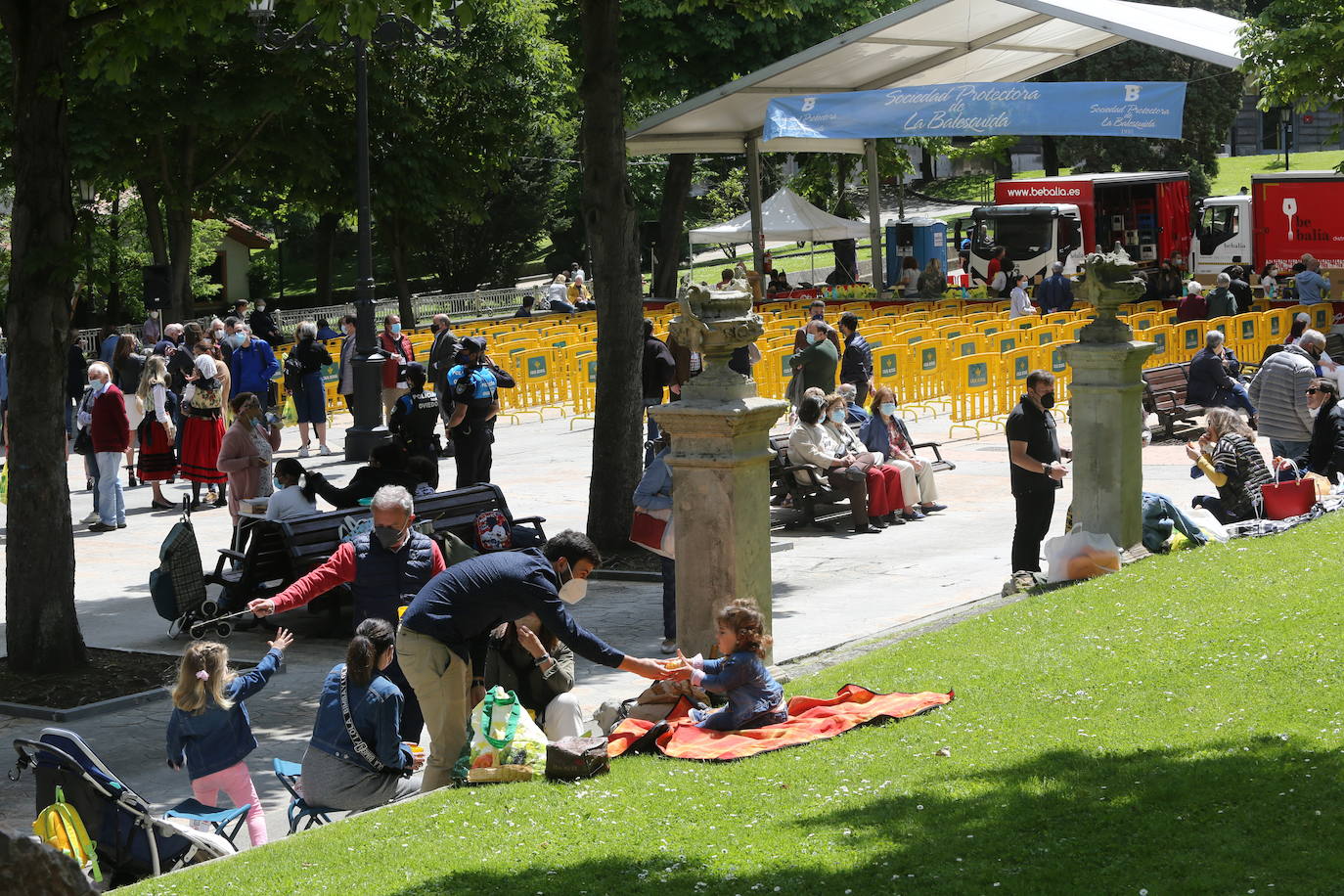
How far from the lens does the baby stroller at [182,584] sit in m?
11.6

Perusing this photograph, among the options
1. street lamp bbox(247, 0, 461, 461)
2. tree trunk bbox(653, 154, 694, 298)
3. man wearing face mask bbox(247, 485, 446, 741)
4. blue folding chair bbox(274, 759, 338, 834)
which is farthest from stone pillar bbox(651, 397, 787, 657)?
tree trunk bbox(653, 154, 694, 298)

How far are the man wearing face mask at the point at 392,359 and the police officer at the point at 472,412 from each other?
5371 millimetres

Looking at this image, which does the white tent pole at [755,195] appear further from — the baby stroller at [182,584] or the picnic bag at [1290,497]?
the baby stroller at [182,584]

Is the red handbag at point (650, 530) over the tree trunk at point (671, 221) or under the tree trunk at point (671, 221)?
under

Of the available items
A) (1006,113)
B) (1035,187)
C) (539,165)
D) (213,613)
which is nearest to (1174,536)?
(213,613)

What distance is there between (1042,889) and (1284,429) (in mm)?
10168

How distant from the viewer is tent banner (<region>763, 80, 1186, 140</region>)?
80.4 feet

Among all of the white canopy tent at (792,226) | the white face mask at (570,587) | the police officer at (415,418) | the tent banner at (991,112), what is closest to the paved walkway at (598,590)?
the police officer at (415,418)

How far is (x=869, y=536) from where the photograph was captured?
1516 centimetres

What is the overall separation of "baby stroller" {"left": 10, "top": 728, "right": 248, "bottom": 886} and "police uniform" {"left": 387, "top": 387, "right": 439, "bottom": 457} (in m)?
8.05

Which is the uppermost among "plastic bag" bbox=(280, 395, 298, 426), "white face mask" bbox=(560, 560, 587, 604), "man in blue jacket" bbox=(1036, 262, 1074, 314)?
"man in blue jacket" bbox=(1036, 262, 1074, 314)

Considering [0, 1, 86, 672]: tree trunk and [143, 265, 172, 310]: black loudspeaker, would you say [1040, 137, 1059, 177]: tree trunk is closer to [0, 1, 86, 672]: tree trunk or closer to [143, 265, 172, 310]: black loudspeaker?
[143, 265, 172, 310]: black loudspeaker

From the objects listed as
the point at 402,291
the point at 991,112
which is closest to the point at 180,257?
the point at 402,291

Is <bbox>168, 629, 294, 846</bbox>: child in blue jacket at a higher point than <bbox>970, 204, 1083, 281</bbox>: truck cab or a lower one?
lower
